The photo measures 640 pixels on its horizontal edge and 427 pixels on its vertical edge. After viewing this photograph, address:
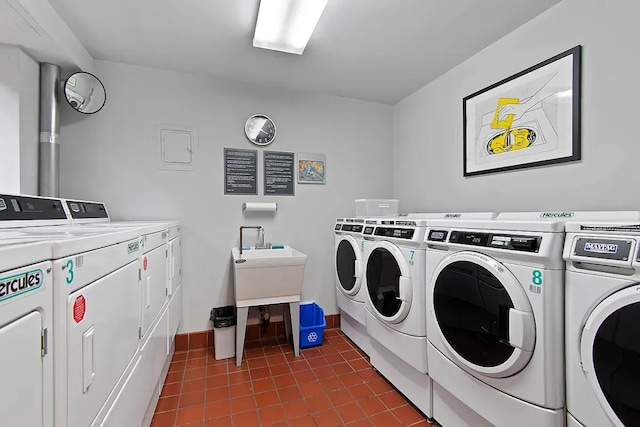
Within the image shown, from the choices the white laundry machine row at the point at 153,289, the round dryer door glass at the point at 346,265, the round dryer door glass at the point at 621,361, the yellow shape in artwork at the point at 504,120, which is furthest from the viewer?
the round dryer door glass at the point at 346,265

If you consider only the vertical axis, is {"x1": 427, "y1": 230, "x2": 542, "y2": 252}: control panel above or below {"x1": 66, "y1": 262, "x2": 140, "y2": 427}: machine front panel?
above

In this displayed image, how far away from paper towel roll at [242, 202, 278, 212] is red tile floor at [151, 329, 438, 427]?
4.18 ft

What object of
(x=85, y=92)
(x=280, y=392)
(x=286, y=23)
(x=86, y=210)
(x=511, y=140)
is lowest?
(x=280, y=392)

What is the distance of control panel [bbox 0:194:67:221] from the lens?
4.09 ft

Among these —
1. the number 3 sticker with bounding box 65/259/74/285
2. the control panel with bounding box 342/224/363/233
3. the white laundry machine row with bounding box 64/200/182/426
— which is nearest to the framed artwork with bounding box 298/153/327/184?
the control panel with bounding box 342/224/363/233

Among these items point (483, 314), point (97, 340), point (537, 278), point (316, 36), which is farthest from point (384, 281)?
point (316, 36)

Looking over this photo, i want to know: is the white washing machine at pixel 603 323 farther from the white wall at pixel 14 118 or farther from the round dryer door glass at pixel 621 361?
the white wall at pixel 14 118

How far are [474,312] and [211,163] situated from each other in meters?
2.36

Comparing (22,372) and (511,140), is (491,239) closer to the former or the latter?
(511,140)

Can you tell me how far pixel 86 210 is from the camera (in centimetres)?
192

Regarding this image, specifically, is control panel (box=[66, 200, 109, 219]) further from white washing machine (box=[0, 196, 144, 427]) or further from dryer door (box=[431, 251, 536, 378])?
dryer door (box=[431, 251, 536, 378])

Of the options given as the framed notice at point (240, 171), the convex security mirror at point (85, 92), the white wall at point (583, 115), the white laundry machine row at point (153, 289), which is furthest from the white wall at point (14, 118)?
the white wall at point (583, 115)

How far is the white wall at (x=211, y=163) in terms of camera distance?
2.29 meters

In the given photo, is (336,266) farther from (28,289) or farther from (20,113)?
(20,113)
